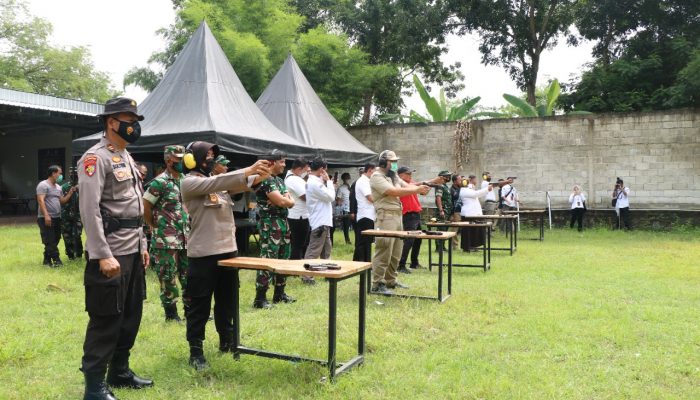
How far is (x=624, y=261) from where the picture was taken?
9.30m

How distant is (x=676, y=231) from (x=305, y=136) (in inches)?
383

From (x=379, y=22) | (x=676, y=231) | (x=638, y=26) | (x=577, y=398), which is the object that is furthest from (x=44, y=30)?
(x=577, y=398)

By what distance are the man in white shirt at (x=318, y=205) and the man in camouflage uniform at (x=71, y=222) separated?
13.6 feet

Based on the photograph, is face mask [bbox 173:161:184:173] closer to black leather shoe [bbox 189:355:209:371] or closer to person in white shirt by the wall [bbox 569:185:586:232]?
black leather shoe [bbox 189:355:209:371]

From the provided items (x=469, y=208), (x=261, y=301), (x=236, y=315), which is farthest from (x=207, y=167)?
(x=469, y=208)

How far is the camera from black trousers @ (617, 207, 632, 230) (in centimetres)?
1419

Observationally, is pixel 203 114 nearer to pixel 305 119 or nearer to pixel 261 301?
pixel 305 119

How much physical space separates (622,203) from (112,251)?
13.6m

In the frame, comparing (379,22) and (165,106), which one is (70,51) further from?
(165,106)

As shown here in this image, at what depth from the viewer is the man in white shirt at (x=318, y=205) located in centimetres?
710

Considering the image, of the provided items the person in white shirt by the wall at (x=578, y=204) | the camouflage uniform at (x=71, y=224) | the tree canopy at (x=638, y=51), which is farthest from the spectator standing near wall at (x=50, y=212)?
the tree canopy at (x=638, y=51)

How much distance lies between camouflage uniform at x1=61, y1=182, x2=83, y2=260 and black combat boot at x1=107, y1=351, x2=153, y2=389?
6.02 m

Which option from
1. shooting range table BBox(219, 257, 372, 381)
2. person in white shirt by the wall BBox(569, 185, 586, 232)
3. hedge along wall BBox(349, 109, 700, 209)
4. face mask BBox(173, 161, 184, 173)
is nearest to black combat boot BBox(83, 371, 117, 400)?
shooting range table BBox(219, 257, 372, 381)

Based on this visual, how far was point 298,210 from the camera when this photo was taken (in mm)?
7434
